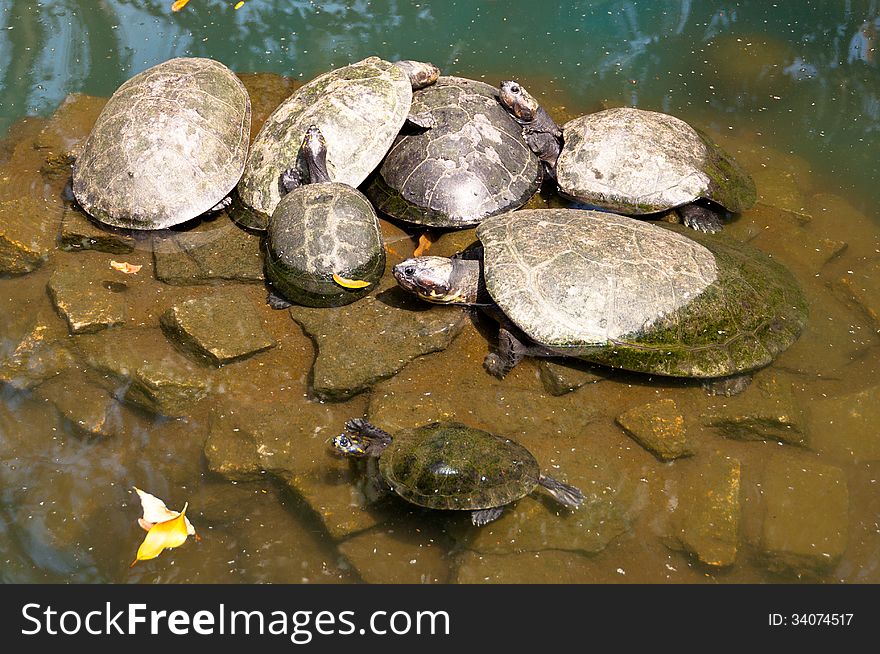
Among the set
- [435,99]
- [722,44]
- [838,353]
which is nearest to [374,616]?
[838,353]

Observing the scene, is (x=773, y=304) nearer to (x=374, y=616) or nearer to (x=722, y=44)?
(x=374, y=616)

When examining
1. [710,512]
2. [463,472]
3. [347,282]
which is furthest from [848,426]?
[347,282]

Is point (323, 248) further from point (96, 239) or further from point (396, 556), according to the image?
point (396, 556)

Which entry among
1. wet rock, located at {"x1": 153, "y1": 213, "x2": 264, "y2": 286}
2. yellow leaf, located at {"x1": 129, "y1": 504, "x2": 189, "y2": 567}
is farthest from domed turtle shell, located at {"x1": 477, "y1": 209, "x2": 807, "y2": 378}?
yellow leaf, located at {"x1": 129, "y1": 504, "x2": 189, "y2": 567}

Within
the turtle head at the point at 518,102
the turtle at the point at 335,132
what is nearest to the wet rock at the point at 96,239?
the turtle at the point at 335,132

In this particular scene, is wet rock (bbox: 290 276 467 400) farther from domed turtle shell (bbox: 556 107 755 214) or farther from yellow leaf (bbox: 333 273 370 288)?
domed turtle shell (bbox: 556 107 755 214)

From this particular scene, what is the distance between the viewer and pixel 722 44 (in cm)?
907

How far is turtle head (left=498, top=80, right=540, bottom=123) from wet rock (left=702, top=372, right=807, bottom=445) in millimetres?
3398

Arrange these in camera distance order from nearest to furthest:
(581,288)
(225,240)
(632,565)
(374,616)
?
1. (374,616)
2. (632,565)
3. (581,288)
4. (225,240)

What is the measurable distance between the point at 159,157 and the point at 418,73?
269cm

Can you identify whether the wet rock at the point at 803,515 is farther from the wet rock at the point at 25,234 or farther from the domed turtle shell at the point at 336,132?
the wet rock at the point at 25,234

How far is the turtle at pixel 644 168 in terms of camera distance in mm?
6332

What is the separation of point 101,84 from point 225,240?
12.1ft

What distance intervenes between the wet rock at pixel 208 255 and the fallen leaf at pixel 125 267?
0.18 m
